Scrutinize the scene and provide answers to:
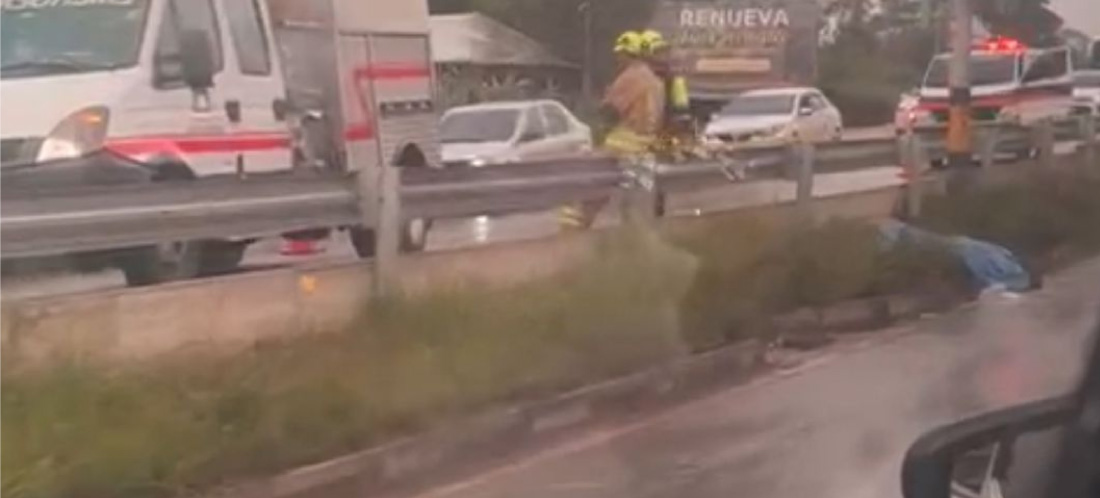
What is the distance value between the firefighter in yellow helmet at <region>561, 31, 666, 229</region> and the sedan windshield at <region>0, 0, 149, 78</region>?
1.86ft

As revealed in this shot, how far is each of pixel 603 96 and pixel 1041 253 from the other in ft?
2.72

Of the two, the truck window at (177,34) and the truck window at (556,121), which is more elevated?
the truck window at (177,34)

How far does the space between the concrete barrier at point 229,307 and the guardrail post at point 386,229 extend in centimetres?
1

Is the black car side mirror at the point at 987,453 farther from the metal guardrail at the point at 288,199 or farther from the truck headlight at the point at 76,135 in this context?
the truck headlight at the point at 76,135

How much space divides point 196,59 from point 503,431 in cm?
53

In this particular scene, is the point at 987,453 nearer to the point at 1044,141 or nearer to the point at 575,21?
the point at 575,21

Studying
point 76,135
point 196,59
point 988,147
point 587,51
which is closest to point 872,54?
point 988,147

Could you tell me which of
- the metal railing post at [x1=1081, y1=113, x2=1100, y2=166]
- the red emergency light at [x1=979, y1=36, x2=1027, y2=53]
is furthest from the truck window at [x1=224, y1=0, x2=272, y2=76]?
the metal railing post at [x1=1081, y1=113, x2=1100, y2=166]

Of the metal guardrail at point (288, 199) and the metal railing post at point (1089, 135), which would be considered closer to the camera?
the metal guardrail at point (288, 199)

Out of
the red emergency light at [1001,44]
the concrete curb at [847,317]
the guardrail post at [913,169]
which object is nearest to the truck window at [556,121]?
the concrete curb at [847,317]

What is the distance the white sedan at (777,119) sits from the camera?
203cm

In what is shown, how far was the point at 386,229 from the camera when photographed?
172 cm

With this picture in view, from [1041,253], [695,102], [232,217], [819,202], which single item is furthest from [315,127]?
[1041,253]

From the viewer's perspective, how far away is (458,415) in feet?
5.93
